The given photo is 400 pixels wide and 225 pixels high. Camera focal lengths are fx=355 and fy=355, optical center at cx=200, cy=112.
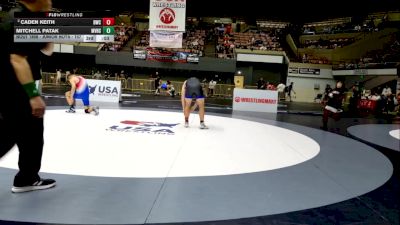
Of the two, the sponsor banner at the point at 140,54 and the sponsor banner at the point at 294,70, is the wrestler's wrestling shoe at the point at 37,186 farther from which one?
the sponsor banner at the point at 294,70

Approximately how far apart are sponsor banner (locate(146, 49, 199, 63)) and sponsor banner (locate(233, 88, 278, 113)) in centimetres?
1372

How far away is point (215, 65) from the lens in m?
27.0

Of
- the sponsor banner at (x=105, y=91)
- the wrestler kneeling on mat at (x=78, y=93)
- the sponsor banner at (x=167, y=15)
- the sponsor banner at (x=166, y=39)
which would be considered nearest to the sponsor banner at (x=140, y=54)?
the sponsor banner at (x=105, y=91)

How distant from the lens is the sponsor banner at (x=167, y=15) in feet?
36.6

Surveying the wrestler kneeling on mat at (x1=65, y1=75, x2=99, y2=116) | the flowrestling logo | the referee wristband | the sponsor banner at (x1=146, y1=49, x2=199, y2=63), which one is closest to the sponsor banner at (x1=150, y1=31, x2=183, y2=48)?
the wrestler kneeling on mat at (x1=65, y1=75, x2=99, y2=116)

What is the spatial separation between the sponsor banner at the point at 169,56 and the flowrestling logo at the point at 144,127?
19.5 m

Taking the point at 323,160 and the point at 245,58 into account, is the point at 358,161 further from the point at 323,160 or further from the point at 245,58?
the point at 245,58

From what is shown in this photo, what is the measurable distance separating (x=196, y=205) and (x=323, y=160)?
8.45 ft

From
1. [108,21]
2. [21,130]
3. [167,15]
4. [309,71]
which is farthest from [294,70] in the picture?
[21,130]

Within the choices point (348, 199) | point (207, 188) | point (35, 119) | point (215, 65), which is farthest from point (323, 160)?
point (215, 65)

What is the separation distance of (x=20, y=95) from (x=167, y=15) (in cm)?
929

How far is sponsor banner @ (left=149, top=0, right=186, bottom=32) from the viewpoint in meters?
11.2
